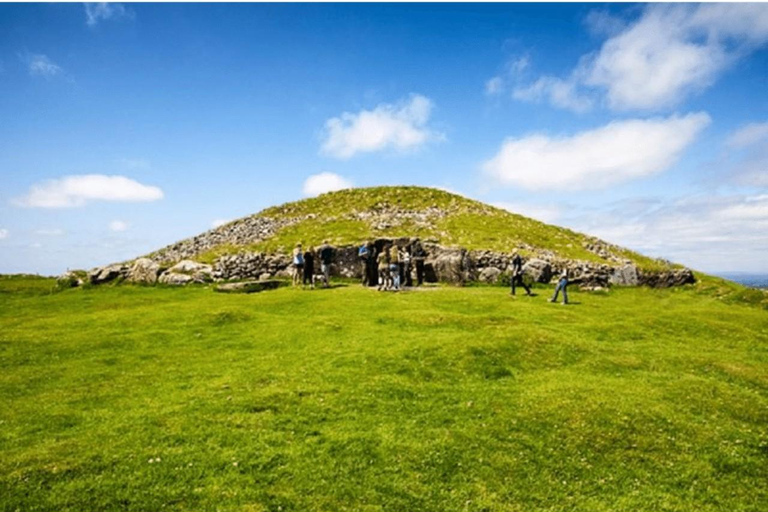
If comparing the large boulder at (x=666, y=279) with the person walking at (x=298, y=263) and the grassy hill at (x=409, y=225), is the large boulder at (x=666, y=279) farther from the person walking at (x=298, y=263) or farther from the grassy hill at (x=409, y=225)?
the person walking at (x=298, y=263)

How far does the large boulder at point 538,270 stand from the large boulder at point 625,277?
23.7ft

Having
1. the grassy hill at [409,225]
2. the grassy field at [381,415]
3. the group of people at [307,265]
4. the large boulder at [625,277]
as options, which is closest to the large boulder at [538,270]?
the large boulder at [625,277]

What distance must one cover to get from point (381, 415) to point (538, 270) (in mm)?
40067

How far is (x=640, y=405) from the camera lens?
16.8 meters

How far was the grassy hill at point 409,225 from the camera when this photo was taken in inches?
2640

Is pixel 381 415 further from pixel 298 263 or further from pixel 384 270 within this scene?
pixel 298 263

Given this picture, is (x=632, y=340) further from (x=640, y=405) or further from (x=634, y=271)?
(x=634, y=271)

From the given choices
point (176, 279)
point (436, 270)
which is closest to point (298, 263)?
point (436, 270)

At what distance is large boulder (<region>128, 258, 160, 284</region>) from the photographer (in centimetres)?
5206

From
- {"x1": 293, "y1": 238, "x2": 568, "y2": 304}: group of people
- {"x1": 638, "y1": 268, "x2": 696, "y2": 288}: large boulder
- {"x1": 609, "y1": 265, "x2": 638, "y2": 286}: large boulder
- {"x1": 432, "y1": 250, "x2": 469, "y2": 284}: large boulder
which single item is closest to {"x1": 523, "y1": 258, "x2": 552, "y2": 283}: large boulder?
{"x1": 293, "y1": 238, "x2": 568, "y2": 304}: group of people

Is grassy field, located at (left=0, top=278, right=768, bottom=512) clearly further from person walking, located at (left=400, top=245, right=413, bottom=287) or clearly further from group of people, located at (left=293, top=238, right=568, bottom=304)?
person walking, located at (left=400, top=245, right=413, bottom=287)

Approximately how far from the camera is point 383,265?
Answer: 4378 cm

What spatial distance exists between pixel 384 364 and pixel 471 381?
12.7ft

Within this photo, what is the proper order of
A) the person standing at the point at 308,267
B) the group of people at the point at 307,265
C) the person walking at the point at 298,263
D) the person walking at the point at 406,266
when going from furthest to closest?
the person walking at the point at 406,266
the person standing at the point at 308,267
the group of people at the point at 307,265
the person walking at the point at 298,263
